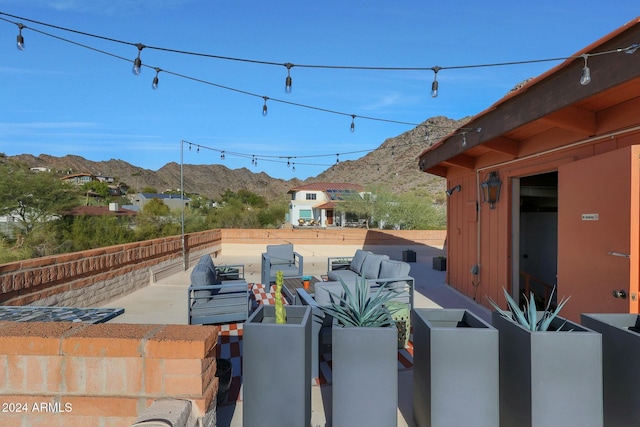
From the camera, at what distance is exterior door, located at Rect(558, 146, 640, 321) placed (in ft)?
8.56

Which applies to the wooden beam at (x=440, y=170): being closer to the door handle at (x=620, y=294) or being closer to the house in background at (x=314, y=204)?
the door handle at (x=620, y=294)

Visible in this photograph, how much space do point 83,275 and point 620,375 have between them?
6426 mm

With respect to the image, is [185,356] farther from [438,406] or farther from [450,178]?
[450,178]

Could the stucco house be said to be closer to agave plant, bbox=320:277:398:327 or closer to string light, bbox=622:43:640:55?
string light, bbox=622:43:640:55

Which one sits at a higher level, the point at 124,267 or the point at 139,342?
the point at 139,342

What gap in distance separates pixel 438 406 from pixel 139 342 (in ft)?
5.26

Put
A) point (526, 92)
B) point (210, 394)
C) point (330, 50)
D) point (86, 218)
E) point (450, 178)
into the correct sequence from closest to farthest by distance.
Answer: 1. point (210, 394)
2. point (526, 92)
3. point (450, 178)
4. point (330, 50)
5. point (86, 218)

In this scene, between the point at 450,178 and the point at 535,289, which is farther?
the point at 450,178

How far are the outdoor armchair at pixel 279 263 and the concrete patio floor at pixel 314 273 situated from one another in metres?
1.17

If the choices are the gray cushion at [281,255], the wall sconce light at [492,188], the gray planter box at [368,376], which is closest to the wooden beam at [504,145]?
the wall sconce light at [492,188]

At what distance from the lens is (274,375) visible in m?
1.93

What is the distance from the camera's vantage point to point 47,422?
1.54 metres

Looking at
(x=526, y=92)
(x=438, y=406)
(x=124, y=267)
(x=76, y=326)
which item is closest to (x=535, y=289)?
(x=526, y=92)

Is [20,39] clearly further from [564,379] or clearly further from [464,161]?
[464,161]
